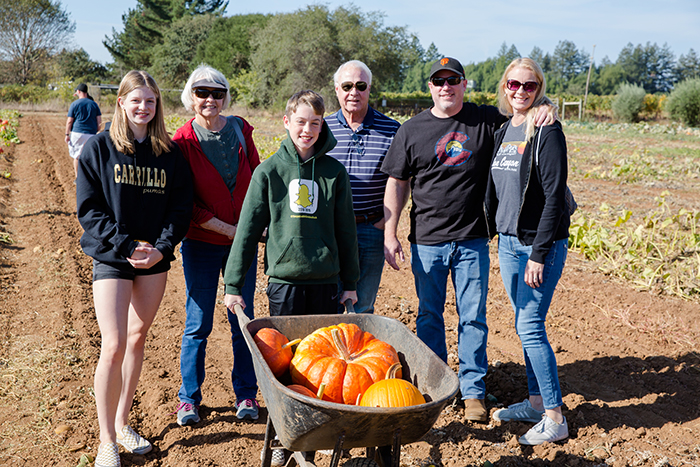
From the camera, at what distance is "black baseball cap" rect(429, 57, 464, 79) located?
3.15 m

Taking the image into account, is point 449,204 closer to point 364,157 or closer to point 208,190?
point 364,157

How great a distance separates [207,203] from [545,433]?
8.10 feet

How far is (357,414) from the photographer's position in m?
1.73

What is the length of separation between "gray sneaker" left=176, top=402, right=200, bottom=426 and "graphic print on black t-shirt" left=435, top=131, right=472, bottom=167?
7.32 feet

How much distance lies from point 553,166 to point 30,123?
94.1 feet

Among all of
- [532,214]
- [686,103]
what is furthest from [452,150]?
[686,103]

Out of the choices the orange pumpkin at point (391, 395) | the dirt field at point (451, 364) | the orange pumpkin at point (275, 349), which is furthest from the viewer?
the dirt field at point (451, 364)

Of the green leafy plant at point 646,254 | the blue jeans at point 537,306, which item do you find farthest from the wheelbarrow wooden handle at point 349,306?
the green leafy plant at point 646,254

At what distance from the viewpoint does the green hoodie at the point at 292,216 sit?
270 cm

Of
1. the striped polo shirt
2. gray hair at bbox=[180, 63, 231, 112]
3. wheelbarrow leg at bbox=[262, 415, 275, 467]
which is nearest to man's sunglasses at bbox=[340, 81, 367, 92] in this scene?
the striped polo shirt

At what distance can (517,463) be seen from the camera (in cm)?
285

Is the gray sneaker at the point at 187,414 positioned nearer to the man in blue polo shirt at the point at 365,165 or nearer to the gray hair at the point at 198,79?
the man in blue polo shirt at the point at 365,165

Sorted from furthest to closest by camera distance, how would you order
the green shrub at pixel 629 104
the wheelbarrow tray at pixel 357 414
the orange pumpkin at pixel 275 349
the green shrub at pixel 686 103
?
the green shrub at pixel 629 104
the green shrub at pixel 686 103
the orange pumpkin at pixel 275 349
the wheelbarrow tray at pixel 357 414

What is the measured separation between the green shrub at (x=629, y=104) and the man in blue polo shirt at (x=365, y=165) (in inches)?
1700
